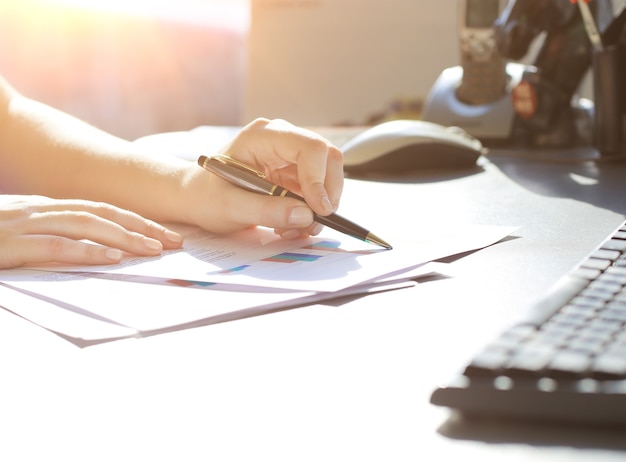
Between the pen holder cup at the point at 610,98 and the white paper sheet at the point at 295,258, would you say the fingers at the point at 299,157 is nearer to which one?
the white paper sheet at the point at 295,258

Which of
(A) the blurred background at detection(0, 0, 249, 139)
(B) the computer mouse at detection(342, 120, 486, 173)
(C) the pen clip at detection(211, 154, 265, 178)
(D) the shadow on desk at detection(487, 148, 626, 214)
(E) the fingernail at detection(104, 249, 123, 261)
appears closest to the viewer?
(E) the fingernail at detection(104, 249, 123, 261)

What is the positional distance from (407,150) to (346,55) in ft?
4.41

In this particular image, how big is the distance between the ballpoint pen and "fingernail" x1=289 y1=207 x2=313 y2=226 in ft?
0.04

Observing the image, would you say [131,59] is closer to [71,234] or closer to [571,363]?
[71,234]

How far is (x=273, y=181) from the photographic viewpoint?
0.73m

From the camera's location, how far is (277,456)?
273 mm

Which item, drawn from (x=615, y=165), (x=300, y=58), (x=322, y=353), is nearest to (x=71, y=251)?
(x=322, y=353)

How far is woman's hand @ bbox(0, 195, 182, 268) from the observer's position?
0.57 metres

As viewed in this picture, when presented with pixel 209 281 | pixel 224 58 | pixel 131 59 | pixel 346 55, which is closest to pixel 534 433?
pixel 209 281

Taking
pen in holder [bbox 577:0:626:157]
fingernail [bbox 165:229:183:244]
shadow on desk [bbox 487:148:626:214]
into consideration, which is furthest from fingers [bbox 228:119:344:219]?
pen in holder [bbox 577:0:626:157]

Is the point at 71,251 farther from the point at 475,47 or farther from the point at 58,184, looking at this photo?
the point at 475,47

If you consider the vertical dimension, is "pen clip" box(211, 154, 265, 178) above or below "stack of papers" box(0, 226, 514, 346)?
above

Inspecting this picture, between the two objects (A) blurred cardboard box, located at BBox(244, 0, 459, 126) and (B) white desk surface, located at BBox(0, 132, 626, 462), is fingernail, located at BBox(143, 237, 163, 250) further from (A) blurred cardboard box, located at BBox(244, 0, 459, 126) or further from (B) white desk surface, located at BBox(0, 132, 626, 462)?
(A) blurred cardboard box, located at BBox(244, 0, 459, 126)

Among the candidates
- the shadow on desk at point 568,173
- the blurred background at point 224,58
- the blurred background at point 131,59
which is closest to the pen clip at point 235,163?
the shadow on desk at point 568,173
